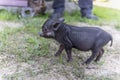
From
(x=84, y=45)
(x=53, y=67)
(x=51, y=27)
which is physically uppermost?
(x=51, y=27)

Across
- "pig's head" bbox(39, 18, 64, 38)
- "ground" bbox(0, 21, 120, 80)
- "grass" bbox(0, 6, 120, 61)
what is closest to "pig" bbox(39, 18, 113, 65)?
"pig's head" bbox(39, 18, 64, 38)

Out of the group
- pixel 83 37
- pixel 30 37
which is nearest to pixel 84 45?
pixel 83 37

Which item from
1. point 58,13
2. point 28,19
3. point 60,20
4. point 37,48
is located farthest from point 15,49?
point 58,13

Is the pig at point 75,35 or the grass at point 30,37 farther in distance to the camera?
the grass at point 30,37

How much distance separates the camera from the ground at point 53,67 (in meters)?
2.51

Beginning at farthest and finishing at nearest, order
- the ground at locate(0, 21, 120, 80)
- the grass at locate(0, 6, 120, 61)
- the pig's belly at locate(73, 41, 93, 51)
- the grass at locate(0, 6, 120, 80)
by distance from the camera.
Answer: the grass at locate(0, 6, 120, 61)
the grass at locate(0, 6, 120, 80)
the pig's belly at locate(73, 41, 93, 51)
the ground at locate(0, 21, 120, 80)

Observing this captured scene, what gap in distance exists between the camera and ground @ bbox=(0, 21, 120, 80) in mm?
2508

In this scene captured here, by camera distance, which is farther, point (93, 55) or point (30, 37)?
point (30, 37)

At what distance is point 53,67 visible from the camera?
8.67 feet

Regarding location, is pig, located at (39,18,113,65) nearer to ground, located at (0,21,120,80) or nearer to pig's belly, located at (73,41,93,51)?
pig's belly, located at (73,41,93,51)

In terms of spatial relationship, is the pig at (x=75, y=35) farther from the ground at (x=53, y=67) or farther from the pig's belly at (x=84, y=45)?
the ground at (x=53, y=67)

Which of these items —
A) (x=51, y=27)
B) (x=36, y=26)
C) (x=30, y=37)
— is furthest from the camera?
(x=36, y=26)

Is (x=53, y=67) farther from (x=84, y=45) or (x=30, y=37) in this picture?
(x=30, y=37)

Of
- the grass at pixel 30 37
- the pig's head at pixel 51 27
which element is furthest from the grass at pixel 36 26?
the pig's head at pixel 51 27
